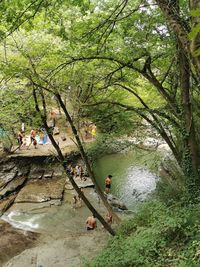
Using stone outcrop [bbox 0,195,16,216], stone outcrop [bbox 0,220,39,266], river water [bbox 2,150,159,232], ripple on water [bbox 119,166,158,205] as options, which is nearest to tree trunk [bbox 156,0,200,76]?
river water [bbox 2,150,159,232]

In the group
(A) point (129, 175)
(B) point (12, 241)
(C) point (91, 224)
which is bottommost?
(B) point (12, 241)

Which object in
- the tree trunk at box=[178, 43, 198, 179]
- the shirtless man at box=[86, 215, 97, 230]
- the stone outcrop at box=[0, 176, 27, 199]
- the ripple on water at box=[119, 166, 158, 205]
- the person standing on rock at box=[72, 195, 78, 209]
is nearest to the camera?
the tree trunk at box=[178, 43, 198, 179]

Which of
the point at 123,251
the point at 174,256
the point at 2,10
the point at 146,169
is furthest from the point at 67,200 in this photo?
the point at 2,10

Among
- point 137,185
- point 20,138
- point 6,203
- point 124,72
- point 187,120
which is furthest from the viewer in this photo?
point 20,138

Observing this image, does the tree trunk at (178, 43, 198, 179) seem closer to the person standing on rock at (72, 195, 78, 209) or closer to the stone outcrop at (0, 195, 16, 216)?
the person standing on rock at (72, 195, 78, 209)

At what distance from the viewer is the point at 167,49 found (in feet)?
31.1

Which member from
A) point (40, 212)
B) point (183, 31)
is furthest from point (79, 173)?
point (183, 31)

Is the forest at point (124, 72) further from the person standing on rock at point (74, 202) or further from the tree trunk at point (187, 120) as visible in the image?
the person standing on rock at point (74, 202)

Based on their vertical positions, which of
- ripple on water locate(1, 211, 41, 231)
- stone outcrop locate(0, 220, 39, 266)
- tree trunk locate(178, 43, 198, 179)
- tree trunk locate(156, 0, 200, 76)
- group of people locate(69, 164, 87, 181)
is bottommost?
ripple on water locate(1, 211, 41, 231)

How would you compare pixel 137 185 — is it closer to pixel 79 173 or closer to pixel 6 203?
pixel 79 173

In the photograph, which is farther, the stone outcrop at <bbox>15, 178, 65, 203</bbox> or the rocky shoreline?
the stone outcrop at <bbox>15, 178, 65, 203</bbox>

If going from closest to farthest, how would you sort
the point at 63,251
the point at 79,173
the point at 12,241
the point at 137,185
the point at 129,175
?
the point at 63,251 → the point at 12,241 → the point at 137,185 → the point at 79,173 → the point at 129,175

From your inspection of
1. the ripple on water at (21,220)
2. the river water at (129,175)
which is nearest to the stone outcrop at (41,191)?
the ripple on water at (21,220)

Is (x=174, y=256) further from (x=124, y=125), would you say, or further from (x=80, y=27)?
(x=124, y=125)
